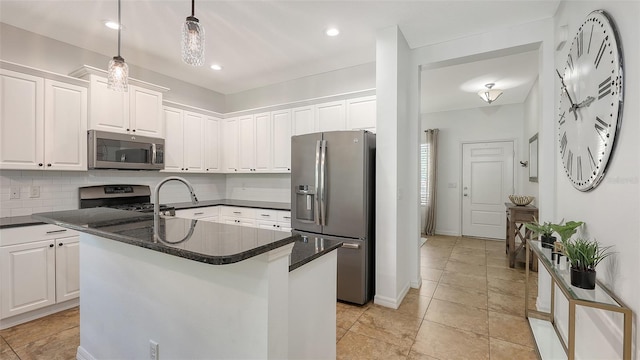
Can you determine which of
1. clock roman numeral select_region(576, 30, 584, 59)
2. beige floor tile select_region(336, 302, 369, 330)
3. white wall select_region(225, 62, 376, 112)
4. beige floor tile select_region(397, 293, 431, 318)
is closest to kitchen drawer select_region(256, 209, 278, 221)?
beige floor tile select_region(336, 302, 369, 330)

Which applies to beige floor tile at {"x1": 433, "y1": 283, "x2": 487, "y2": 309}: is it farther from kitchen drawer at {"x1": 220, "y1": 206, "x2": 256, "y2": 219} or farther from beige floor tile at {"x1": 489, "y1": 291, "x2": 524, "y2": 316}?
kitchen drawer at {"x1": 220, "y1": 206, "x2": 256, "y2": 219}

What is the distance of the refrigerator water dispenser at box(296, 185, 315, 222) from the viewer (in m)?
3.05

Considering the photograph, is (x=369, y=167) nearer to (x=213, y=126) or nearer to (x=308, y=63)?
(x=308, y=63)

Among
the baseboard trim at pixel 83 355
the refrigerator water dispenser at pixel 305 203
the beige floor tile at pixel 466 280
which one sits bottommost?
the beige floor tile at pixel 466 280

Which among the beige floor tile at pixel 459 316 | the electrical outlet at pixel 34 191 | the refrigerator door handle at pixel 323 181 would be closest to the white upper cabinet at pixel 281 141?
the refrigerator door handle at pixel 323 181

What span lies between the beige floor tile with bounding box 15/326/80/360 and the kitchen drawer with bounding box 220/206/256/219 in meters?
2.08

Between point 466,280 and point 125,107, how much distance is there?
15.1 ft

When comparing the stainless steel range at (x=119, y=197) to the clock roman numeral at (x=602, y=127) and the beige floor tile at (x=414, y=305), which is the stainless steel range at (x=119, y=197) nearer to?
the beige floor tile at (x=414, y=305)

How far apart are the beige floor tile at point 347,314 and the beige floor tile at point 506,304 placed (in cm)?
130

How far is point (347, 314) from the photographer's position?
8.82 ft

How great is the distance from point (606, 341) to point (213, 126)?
4.74 meters

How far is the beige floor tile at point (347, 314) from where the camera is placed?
251cm

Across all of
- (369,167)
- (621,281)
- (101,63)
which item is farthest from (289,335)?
(101,63)

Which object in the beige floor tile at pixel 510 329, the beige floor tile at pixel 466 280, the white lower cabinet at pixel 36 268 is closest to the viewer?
the beige floor tile at pixel 510 329
